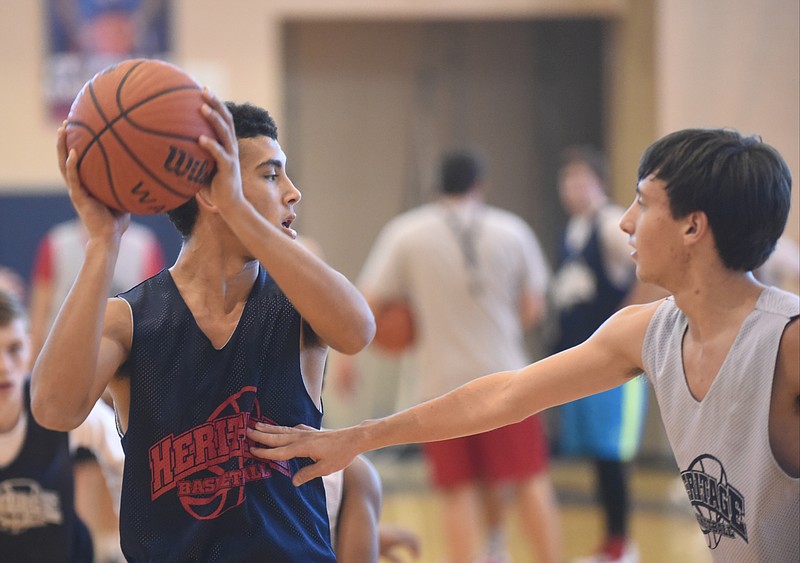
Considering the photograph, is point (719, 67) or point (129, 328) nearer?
point (129, 328)

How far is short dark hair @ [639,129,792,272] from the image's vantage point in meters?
2.15

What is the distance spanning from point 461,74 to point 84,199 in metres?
7.17

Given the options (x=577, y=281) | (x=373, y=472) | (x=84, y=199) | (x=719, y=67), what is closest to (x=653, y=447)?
(x=577, y=281)

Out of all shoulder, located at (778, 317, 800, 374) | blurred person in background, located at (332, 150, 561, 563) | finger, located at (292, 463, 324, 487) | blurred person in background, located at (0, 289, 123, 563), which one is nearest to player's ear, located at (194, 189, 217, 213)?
finger, located at (292, 463, 324, 487)

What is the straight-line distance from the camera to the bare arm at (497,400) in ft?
7.58

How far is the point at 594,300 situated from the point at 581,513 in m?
1.85

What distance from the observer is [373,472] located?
116 inches

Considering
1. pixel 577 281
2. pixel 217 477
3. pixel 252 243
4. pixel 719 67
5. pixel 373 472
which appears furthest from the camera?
pixel 577 281

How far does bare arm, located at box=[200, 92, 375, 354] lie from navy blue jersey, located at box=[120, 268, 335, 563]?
19 cm

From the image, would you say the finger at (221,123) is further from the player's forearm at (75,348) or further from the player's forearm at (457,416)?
the player's forearm at (457,416)

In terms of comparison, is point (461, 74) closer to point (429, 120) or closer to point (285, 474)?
point (429, 120)

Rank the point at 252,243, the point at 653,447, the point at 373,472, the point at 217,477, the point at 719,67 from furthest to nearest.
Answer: the point at 653,447, the point at 719,67, the point at 373,472, the point at 217,477, the point at 252,243

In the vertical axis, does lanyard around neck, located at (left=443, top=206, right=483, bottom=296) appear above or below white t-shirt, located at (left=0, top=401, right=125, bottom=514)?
below

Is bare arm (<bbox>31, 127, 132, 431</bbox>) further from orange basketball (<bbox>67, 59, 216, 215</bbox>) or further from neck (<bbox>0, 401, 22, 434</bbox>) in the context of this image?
neck (<bbox>0, 401, 22, 434</bbox>)
